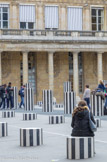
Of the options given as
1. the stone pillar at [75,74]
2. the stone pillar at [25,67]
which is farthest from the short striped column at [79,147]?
the stone pillar at [75,74]

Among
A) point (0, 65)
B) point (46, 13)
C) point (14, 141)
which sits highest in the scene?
point (46, 13)

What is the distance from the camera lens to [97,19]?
57.0m

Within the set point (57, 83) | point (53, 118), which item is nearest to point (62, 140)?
point (53, 118)

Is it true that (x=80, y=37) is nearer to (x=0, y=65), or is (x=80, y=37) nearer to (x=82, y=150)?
(x=0, y=65)

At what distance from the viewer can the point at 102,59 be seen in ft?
188

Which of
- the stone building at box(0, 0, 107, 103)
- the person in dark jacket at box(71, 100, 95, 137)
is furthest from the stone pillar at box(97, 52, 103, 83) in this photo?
the person in dark jacket at box(71, 100, 95, 137)

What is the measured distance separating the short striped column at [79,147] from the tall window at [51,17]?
140 feet

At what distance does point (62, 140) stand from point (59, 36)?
34.6 m

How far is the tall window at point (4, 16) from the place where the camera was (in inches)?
2125

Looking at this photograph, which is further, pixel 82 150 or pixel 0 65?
pixel 0 65

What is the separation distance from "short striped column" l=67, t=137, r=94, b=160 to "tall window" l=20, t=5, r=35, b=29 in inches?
1638

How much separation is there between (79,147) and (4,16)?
41696 millimetres

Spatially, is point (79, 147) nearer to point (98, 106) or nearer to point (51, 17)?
point (98, 106)

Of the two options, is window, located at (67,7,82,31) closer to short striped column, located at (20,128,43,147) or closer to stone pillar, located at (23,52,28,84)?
stone pillar, located at (23,52,28,84)
